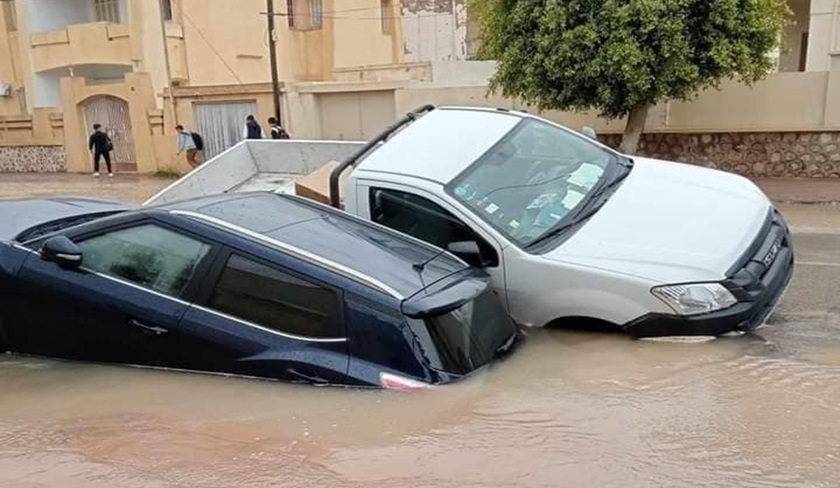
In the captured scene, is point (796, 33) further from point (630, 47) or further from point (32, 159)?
point (32, 159)

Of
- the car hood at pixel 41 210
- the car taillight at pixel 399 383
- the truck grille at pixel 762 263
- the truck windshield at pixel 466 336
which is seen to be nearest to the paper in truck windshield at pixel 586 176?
the truck grille at pixel 762 263

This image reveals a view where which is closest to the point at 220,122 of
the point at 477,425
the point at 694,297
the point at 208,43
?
the point at 208,43

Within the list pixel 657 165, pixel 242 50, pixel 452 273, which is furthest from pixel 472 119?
pixel 242 50

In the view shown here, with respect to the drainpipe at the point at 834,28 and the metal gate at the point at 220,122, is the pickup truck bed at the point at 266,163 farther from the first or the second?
the drainpipe at the point at 834,28

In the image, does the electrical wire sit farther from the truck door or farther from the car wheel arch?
the car wheel arch

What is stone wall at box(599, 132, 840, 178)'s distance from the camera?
13391 millimetres

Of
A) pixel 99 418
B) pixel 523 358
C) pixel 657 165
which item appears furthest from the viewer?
pixel 657 165

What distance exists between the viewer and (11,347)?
4402 millimetres

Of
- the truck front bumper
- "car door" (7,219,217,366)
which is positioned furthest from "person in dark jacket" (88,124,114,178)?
the truck front bumper

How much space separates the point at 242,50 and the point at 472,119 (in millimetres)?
23477

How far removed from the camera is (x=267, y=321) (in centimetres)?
390

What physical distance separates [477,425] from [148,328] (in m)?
1.94

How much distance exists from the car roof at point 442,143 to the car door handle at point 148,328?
1843mm

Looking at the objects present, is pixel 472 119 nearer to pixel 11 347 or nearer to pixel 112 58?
pixel 11 347
